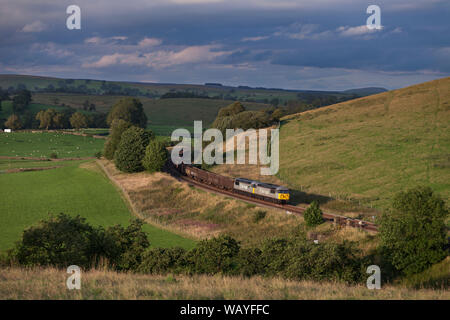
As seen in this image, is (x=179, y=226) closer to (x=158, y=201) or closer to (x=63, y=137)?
(x=158, y=201)

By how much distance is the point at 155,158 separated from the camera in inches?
2793

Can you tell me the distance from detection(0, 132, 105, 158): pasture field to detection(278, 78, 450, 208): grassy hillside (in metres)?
55.0

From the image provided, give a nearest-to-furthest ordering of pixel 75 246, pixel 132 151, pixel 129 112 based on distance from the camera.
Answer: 1. pixel 75 246
2. pixel 132 151
3. pixel 129 112

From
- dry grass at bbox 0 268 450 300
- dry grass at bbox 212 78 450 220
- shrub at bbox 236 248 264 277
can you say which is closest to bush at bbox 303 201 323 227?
dry grass at bbox 212 78 450 220

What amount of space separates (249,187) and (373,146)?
29.8 metres

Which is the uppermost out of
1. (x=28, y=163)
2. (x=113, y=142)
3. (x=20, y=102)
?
(x=20, y=102)

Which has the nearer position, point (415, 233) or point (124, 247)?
point (415, 233)

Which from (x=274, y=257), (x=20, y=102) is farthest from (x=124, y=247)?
(x=20, y=102)

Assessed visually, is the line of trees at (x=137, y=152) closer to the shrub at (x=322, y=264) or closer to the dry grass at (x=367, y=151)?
the dry grass at (x=367, y=151)

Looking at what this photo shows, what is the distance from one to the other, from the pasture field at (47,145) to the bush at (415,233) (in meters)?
91.3

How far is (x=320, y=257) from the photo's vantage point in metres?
25.2

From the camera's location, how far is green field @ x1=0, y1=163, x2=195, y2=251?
45.4 meters

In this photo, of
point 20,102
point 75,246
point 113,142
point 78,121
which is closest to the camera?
point 75,246

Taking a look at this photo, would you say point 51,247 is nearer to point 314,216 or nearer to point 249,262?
point 249,262
